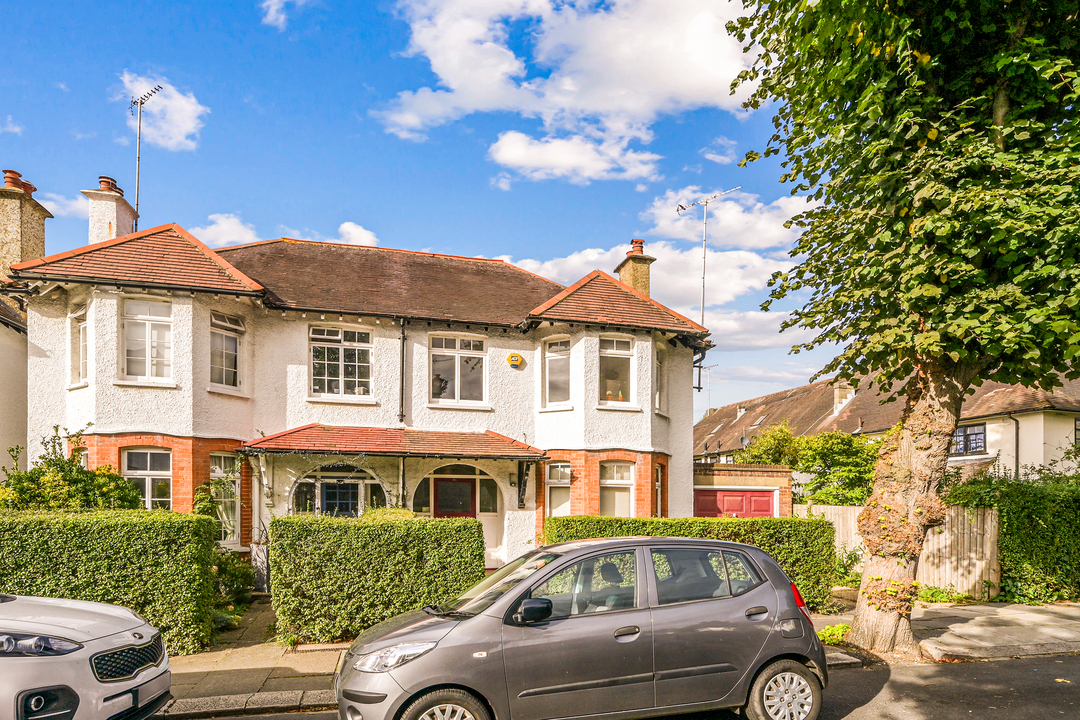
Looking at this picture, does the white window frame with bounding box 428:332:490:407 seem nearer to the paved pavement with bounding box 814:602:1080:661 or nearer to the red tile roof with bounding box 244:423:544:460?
the red tile roof with bounding box 244:423:544:460

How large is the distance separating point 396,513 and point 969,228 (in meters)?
8.67

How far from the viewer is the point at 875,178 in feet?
27.2

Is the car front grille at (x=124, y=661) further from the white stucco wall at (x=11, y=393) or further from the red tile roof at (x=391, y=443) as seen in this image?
the white stucco wall at (x=11, y=393)

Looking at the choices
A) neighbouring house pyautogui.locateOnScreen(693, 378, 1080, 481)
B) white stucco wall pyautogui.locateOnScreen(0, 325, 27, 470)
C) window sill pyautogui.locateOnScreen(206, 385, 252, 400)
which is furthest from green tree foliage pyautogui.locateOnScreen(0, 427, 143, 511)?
neighbouring house pyautogui.locateOnScreen(693, 378, 1080, 481)

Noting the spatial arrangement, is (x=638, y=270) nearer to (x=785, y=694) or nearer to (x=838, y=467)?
(x=838, y=467)

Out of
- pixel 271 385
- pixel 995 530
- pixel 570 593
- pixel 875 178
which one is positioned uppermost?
pixel 875 178

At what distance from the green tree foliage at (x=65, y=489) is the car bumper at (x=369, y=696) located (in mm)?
6475

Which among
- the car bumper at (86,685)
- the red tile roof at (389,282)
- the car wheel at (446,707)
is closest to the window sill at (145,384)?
the red tile roof at (389,282)

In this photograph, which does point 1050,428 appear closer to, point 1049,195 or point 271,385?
point 1049,195

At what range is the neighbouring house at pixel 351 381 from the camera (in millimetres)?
12742

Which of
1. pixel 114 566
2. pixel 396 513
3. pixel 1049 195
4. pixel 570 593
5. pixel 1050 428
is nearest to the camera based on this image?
pixel 570 593

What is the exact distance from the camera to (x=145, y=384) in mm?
12641

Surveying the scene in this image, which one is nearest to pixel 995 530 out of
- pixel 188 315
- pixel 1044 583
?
pixel 1044 583

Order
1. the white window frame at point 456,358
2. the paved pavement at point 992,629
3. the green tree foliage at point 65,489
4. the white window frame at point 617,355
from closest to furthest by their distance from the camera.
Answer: the paved pavement at point 992,629 < the green tree foliage at point 65,489 < the white window frame at point 617,355 < the white window frame at point 456,358
